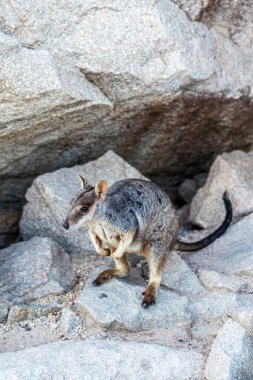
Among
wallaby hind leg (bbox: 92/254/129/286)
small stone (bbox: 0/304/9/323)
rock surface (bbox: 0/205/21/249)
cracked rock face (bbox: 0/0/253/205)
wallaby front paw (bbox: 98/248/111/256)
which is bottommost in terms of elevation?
rock surface (bbox: 0/205/21/249)

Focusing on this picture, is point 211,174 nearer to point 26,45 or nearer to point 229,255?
point 229,255

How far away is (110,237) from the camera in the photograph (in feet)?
18.2

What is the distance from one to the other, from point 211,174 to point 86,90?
1952 mm

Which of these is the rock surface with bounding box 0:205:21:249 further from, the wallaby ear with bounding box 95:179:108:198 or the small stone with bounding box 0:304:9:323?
the wallaby ear with bounding box 95:179:108:198

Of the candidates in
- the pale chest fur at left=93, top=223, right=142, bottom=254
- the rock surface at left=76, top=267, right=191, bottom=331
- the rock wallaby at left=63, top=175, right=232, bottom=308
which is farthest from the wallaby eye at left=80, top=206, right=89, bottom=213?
the rock surface at left=76, top=267, right=191, bottom=331

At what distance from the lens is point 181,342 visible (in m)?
5.09

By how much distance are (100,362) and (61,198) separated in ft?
6.89

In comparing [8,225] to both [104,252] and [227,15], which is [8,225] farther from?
[227,15]

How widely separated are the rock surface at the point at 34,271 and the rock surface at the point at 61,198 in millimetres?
281

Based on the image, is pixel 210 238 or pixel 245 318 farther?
pixel 210 238

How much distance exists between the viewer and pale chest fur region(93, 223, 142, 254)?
5480 millimetres

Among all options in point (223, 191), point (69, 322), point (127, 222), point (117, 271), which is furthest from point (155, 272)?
point (223, 191)

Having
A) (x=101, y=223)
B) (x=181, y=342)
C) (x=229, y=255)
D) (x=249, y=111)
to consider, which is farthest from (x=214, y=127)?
(x=181, y=342)

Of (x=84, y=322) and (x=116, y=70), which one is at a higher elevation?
(x=116, y=70)
